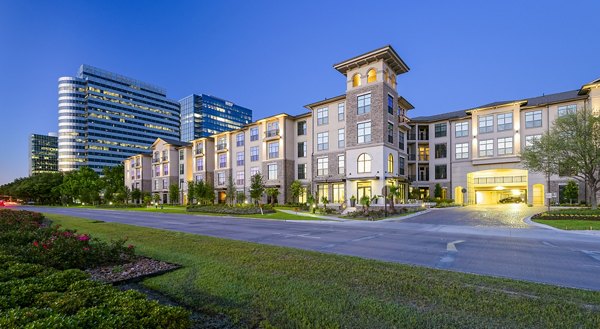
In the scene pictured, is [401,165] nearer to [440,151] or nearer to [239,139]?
[440,151]

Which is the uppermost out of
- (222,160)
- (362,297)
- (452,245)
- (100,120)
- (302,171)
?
(100,120)

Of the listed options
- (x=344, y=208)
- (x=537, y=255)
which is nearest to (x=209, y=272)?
(x=537, y=255)

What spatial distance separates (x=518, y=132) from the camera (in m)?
40.2

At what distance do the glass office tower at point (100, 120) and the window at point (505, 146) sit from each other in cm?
15543

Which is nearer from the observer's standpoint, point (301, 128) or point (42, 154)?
point (301, 128)

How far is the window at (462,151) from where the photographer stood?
46.0m

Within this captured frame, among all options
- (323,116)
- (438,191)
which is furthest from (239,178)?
(438,191)

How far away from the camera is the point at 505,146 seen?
41500 millimetres

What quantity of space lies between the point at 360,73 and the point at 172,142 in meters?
52.1

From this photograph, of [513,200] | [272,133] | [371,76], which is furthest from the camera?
[513,200]

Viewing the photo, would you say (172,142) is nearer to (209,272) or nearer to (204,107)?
(209,272)

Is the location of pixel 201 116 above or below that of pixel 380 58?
above

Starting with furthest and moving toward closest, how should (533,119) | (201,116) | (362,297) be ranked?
(201,116)
(533,119)
(362,297)

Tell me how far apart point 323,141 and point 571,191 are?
3094cm
